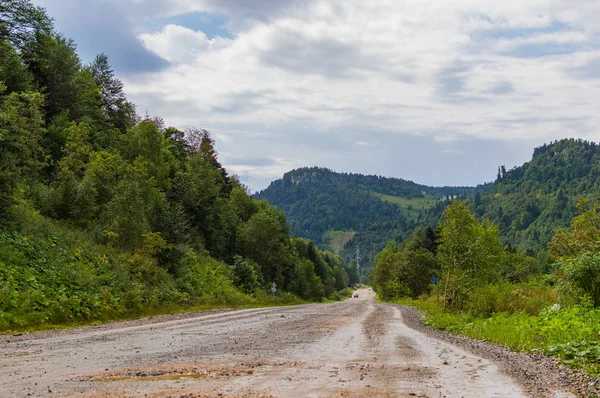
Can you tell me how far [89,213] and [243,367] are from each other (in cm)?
2674

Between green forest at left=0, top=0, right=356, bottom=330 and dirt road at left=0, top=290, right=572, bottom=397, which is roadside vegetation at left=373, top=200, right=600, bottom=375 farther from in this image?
green forest at left=0, top=0, right=356, bottom=330

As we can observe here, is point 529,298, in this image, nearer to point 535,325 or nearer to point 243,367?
point 535,325

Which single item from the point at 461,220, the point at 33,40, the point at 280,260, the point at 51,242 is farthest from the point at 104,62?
the point at 461,220

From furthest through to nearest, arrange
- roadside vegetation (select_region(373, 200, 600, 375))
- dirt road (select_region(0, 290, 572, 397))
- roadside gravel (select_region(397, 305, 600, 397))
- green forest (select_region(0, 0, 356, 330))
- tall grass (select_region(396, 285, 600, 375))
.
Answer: green forest (select_region(0, 0, 356, 330)) → roadside vegetation (select_region(373, 200, 600, 375)) → tall grass (select_region(396, 285, 600, 375)) → roadside gravel (select_region(397, 305, 600, 397)) → dirt road (select_region(0, 290, 572, 397))

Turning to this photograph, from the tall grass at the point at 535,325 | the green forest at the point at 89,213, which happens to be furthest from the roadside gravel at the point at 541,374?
the green forest at the point at 89,213

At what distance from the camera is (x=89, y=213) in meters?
31.5

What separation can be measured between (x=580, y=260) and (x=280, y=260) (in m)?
56.2

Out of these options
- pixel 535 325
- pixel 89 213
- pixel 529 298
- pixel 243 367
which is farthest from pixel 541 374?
pixel 89 213

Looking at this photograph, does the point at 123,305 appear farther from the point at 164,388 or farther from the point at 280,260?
the point at 280,260

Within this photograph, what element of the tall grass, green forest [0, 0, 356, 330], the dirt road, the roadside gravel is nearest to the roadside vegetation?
the tall grass

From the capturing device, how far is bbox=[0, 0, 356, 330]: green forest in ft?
70.6

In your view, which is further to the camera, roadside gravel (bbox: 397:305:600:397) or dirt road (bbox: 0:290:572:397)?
roadside gravel (bbox: 397:305:600:397)

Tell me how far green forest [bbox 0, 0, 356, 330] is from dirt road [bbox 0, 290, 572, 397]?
719 centimetres

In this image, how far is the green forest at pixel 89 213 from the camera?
21.5m
